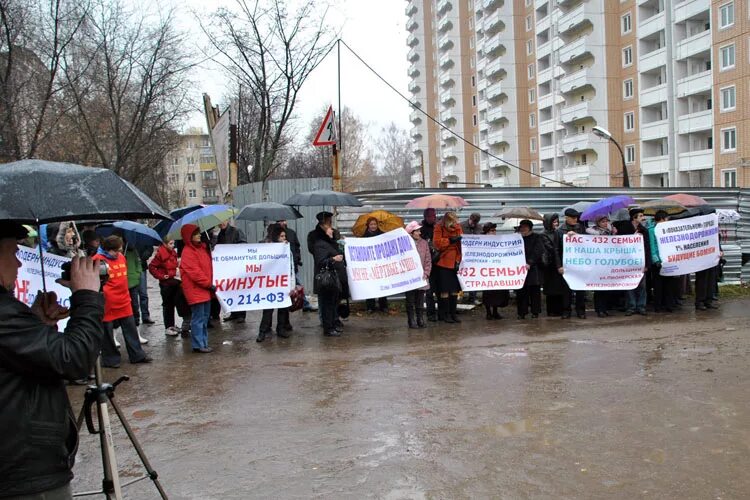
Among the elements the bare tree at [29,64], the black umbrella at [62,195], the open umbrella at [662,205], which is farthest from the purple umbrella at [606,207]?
the bare tree at [29,64]

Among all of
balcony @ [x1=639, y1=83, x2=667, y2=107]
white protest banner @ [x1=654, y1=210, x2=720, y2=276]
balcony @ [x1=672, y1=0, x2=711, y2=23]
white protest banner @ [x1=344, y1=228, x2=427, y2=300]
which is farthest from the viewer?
balcony @ [x1=639, y1=83, x2=667, y2=107]

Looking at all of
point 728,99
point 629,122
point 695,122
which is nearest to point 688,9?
point 728,99

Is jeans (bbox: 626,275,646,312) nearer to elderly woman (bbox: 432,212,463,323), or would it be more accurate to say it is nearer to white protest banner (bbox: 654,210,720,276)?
white protest banner (bbox: 654,210,720,276)

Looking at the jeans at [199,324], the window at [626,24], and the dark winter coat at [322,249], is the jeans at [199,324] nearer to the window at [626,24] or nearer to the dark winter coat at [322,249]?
the dark winter coat at [322,249]

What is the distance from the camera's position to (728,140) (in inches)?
1853

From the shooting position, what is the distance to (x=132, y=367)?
9445 millimetres

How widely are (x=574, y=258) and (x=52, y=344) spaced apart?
36.7ft

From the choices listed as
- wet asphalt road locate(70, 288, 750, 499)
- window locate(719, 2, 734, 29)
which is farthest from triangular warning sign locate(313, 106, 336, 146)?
window locate(719, 2, 734, 29)

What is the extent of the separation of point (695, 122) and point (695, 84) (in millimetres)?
2773

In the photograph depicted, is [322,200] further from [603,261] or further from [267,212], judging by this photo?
[603,261]

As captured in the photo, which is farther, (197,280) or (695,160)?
(695,160)

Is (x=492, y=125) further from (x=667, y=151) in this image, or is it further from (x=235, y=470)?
(x=235, y=470)

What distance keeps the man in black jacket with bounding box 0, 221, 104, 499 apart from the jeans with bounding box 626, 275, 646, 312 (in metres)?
11.7

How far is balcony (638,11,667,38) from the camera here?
53.2 metres
